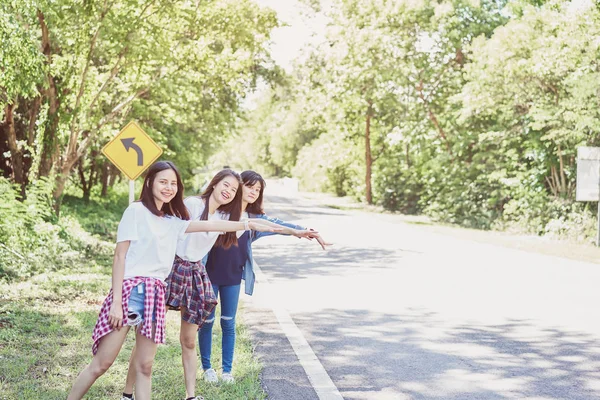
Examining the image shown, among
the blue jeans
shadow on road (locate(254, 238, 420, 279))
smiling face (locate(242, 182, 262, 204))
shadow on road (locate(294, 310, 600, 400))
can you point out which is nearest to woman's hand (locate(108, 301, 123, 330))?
the blue jeans

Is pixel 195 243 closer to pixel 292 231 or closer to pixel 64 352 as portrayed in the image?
pixel 292 231

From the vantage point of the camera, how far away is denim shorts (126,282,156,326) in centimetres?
397

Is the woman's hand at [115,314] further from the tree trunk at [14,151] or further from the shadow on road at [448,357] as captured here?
the tree trunk at [14,151]

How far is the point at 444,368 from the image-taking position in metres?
5.73

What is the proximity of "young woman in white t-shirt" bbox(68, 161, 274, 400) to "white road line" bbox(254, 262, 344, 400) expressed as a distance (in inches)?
58.1

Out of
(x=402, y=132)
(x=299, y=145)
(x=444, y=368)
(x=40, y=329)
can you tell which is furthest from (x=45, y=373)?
(x=299, y=145)

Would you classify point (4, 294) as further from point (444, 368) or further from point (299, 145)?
point (299, 145)

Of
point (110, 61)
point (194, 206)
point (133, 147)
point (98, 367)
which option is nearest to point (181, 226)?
point (194, 206)

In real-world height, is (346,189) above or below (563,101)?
below

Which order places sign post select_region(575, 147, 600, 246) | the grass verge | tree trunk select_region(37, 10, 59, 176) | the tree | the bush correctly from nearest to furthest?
the grass verge < the tree < tree trunk select_region(37, 10, 59, 176) < sign post select_region(575, 147, 600, 246) < the bush

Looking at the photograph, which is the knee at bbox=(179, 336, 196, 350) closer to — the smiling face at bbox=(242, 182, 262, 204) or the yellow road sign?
the smiling face at bbox=(242, 182, 262, 204)

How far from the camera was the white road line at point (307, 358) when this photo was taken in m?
5.07

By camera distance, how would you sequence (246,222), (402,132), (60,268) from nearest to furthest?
1. (246,222)
2. (60,268)
3. (402,132)

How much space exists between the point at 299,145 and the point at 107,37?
208ft
